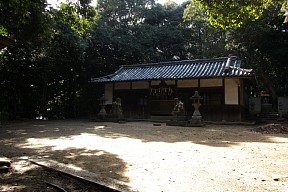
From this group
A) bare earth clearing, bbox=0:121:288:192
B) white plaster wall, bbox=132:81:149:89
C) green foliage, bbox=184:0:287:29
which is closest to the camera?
bare earth clearing, bbox=0:121:288:192

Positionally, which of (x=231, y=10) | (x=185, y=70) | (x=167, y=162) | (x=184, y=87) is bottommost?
(x=167, y=162)

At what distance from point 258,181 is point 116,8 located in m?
28.1

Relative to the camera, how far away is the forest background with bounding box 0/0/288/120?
1881 cm

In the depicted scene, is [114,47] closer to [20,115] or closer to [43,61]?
[43,61]

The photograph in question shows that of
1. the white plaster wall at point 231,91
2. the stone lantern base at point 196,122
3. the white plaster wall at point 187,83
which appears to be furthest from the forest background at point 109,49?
the stone lantern base at point 196,122

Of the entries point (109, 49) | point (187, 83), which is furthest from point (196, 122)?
point (109, 49)

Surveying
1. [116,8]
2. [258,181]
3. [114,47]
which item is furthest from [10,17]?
[116,8]

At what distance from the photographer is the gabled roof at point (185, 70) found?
16.3m

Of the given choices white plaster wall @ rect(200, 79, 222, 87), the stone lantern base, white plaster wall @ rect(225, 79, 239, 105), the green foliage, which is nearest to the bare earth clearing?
the green foliage

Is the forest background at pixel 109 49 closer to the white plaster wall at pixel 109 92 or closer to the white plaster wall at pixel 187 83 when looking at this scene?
the white plaster wall at pixel 109 92

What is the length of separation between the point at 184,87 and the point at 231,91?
347cm

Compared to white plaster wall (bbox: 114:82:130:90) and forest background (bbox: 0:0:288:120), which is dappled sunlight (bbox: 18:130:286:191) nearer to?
forest background (bbox: 0:0:288:120)

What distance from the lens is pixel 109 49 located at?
80.8ft

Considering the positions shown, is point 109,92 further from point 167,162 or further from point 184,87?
point 167,162
